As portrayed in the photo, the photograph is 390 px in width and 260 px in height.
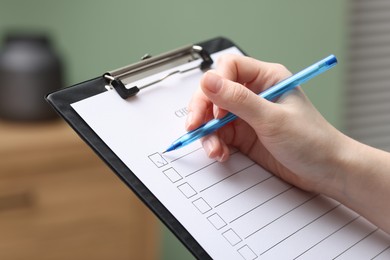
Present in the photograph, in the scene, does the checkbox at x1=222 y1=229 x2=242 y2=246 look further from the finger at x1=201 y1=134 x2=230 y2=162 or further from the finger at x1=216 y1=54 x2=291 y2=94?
the finger at x1=216 y1=54 x2=291 y2=94

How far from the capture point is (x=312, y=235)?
0.71 m

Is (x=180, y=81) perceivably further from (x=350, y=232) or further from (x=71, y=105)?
(x=350, y=232)

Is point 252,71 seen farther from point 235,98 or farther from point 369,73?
point 369,73

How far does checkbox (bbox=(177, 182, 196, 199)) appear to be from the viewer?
670 millimetres

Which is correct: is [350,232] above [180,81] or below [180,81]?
below

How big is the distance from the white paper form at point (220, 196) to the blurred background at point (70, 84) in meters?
0.96

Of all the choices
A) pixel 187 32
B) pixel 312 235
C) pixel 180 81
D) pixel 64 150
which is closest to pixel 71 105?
pixel 180 81

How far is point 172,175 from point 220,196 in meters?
0.06

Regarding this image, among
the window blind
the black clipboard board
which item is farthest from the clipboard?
the window blind

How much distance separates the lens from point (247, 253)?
655 millimetres

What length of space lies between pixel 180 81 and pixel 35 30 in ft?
3.61

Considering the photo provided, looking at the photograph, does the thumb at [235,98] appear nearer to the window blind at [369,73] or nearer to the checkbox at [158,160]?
the checkbox at [158,160]

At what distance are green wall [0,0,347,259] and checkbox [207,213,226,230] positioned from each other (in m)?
1.20

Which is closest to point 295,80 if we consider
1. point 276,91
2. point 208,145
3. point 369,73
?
point 276,91
